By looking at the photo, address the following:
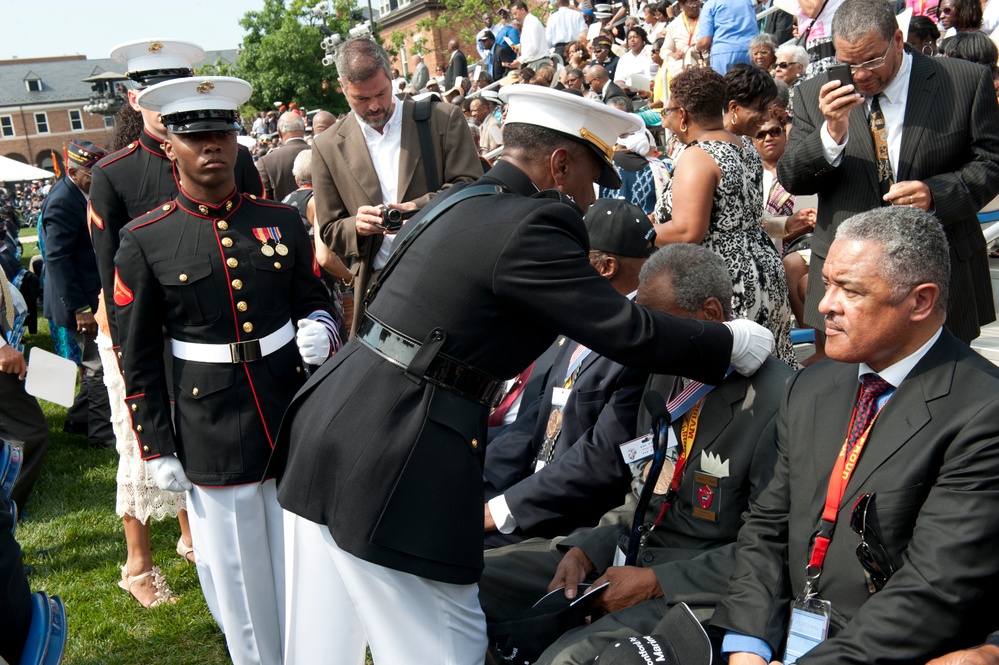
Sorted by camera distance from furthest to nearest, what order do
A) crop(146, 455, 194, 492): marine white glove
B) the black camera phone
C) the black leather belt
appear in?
the black camera phone, crop(146, 455, 194, 492): marine white glove, the black leather belt

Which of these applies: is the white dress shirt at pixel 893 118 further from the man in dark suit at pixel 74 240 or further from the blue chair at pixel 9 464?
the man in dark suit at pixel 74 240

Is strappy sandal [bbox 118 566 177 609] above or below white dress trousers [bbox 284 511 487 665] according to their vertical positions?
below

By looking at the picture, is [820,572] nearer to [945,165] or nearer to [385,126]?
[945,165]

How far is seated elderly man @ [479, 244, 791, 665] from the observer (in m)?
2.76

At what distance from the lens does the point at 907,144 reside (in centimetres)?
379

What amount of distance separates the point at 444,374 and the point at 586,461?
1.13 m

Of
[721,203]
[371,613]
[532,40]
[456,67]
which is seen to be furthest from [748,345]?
[456,67]

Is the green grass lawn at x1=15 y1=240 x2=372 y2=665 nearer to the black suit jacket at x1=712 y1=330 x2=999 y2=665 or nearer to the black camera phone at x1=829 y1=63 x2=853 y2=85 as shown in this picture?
the black suit jacket at x1=712 y1=330 x2=999 y2=665

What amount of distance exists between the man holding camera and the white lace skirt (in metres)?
1.26

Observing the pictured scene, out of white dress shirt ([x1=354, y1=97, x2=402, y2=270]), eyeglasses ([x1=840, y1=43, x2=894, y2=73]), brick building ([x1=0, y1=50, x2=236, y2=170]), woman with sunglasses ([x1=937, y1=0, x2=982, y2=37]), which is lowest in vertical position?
brick building ([x1=0, y1=50, x2=236, y2=170])

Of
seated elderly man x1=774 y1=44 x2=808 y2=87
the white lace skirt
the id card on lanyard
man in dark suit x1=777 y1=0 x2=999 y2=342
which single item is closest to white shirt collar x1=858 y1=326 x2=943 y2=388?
the id card on lanyard

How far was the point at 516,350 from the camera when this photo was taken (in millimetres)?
2457

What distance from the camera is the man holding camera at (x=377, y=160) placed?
4.67m

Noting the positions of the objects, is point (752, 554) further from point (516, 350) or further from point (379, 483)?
point (379, 483)
